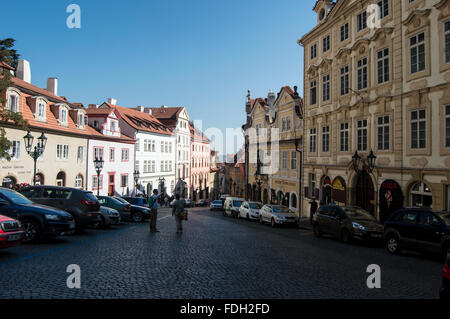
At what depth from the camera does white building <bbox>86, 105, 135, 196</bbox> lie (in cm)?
4081

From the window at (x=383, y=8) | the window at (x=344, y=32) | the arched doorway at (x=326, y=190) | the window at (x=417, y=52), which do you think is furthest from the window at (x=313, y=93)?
the window at (x=417, y=52)

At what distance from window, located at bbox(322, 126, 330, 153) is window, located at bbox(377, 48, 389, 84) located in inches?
264

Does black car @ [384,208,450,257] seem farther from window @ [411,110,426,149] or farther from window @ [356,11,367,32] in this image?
window @ [356,11,367,32]

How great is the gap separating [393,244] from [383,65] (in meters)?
12.5

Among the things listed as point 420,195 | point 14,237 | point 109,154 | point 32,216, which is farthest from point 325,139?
point 109,154

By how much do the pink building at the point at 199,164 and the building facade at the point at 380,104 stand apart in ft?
173

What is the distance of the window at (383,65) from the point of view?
21438mm

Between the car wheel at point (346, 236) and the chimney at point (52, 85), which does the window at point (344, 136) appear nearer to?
the car wheel at point (346, 236)

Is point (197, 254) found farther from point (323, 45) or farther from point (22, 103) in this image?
point (22, 103)

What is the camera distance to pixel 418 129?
1897 centimetres

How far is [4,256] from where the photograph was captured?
9.10 meters

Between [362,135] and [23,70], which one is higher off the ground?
[23,70]

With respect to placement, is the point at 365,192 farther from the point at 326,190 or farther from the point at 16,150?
the point at 16,150
